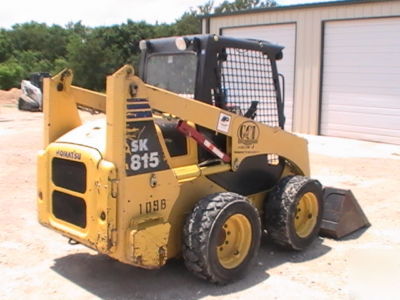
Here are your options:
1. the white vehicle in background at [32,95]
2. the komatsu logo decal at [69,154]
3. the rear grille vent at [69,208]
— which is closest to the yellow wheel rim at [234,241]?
the rear grille vent at [69,208]

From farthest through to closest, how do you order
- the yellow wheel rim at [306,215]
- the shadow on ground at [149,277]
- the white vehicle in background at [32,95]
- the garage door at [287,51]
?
the white vehicle in background at [32,95]
the garage door at [287,51]
the yellow wheel rim at [306,215]
the shadow on ground at [149,277]

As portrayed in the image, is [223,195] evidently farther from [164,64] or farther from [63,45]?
[63,45]

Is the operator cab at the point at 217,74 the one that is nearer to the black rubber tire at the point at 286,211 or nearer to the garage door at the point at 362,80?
the black rubber tire at the point at 286,211

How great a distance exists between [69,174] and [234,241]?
5.13ft

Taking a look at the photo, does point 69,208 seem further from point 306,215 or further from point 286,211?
point 306,215

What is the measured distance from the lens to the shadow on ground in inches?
181

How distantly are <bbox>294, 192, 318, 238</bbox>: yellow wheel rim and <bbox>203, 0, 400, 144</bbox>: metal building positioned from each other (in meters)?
9.16

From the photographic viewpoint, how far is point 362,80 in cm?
1467

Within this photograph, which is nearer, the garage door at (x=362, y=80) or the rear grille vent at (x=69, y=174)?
the rear grille vent at (x=69, y=174)

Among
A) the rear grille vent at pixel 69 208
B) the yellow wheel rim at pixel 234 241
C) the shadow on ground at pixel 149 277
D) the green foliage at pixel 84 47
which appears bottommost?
the shadow on ground at pixel 149 277

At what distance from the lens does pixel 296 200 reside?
541cm

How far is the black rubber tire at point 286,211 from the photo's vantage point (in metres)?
5.36

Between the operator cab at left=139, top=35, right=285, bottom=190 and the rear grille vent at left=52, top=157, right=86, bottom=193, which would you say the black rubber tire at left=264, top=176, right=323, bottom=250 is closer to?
the operator cab at left=139, top=35, right=285, bottom=190

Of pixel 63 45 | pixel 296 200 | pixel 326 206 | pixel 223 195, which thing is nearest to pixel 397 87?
pixel 326 206
